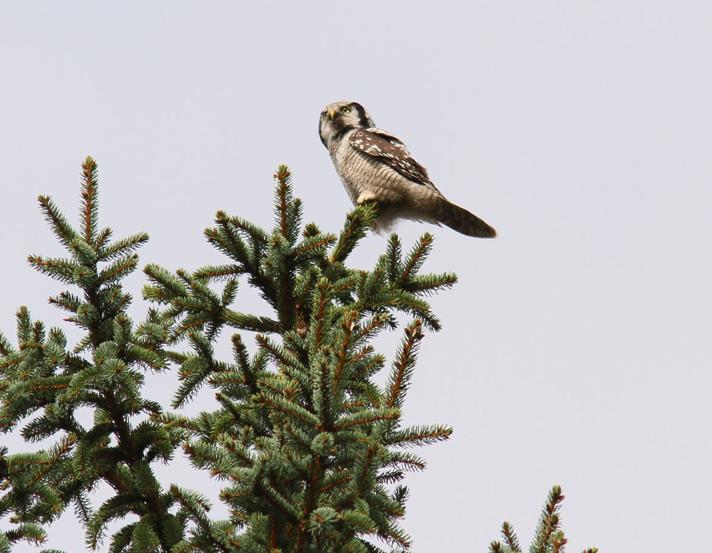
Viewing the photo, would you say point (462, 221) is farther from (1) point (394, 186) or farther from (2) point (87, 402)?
(2) point (87, 402)

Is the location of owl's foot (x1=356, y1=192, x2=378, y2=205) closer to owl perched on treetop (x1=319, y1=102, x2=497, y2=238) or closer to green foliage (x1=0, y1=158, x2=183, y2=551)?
owl perched on treetop (x1=319, y1=102, x2=497, y2=238)

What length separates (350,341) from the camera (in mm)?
2523

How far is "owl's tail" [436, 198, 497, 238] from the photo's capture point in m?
6.54

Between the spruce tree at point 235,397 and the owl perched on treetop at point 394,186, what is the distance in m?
2.71

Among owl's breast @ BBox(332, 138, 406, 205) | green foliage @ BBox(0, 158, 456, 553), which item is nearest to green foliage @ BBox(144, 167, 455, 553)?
green foliage @ BBox(0, 158, 456, 553)

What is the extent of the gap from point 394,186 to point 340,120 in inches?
54.1

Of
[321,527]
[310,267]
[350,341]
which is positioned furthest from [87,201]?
[321,527]

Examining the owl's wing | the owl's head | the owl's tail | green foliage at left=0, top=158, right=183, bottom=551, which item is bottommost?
green foliage at left=0, top=158, right=183, bottom=551

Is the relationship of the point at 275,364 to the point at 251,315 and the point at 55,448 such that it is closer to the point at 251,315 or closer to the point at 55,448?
the point at 251,315

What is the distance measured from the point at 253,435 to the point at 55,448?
734mm

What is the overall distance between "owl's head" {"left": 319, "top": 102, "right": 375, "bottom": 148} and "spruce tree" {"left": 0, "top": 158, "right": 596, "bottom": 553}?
12.8ft

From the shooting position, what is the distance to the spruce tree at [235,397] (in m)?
2.52

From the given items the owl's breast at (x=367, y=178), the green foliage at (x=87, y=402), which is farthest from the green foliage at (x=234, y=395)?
the owl's breast at (x=367, y=178)

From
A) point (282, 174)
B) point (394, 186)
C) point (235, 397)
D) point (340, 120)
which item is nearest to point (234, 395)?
point (235, 397)
